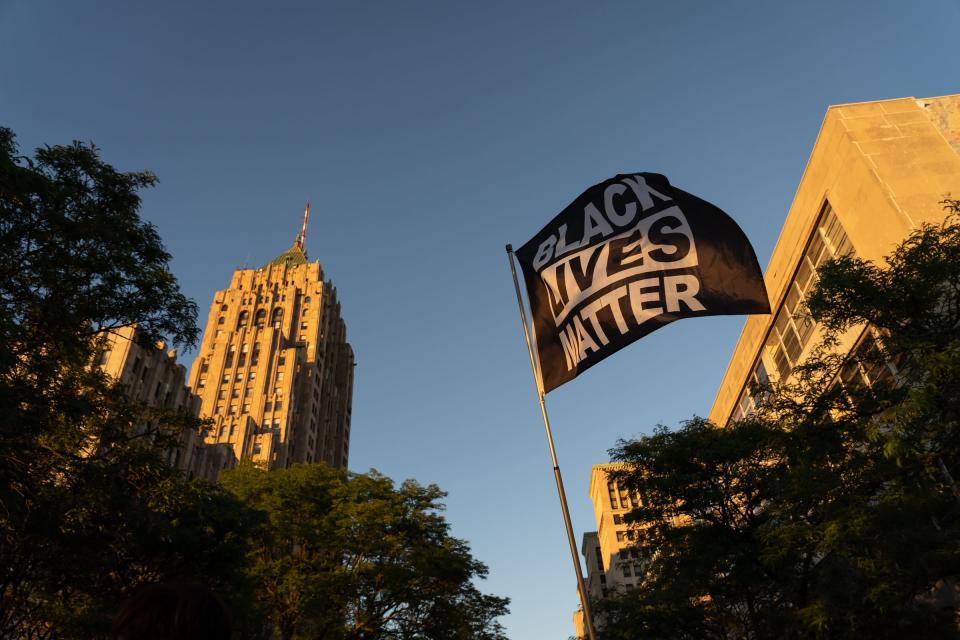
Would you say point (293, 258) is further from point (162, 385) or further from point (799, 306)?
point (799, 306)

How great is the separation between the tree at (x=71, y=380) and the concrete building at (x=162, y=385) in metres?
29.9

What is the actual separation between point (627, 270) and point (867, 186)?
1963 centimetres

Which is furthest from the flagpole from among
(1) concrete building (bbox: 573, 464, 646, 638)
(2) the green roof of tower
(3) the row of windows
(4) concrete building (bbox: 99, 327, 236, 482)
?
(2) the green roof of tower

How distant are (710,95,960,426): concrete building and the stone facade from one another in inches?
2707

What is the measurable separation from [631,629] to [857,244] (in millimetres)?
18856

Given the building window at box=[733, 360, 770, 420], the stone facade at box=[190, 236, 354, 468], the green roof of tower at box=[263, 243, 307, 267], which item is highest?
the green roof of tower at box=[263, 243, 307, 267]

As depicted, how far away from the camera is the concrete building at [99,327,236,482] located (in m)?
48.2

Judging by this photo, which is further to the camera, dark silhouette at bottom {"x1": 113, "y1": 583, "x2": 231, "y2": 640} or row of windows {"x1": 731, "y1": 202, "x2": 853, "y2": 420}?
row of windows {"x1": 731, "y1": 202, "x2": 853, "y2": 420}

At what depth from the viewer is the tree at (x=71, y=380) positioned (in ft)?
44.2

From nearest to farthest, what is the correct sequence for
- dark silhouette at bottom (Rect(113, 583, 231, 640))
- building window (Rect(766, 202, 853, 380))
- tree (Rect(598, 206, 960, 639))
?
dark silhouette at bottom (Rect(113, 583, 231, 640)), tree (Rect(598, 206, 960, 639)), building window (Rect(766, 202, 853, 380))

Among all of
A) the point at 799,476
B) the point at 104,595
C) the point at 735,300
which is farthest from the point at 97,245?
the point at 799,476

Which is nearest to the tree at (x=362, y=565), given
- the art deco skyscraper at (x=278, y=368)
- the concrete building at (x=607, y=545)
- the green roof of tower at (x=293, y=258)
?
the art deco skyscraper at (x=278, y=368)

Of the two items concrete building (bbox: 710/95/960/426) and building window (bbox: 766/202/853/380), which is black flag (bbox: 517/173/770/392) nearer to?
concrete building (bbox: 710/95/960/426)

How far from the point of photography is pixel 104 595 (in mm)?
20844
